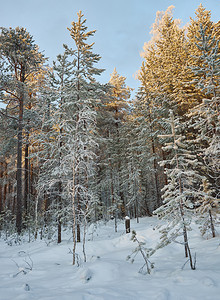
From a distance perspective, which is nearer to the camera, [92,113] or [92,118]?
[92,118]

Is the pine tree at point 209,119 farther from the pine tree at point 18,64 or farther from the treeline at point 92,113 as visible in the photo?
the pine tree at point 18,64

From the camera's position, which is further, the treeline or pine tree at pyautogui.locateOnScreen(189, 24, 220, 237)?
the treeline

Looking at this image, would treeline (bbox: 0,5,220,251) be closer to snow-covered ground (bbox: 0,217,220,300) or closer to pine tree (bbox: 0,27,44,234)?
pine tree (bbox: 0,27,44,234)

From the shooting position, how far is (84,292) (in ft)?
10.7

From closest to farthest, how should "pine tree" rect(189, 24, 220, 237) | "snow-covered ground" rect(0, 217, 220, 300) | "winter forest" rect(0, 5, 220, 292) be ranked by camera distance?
"snow-covered ground" rect(0, 217, 220, 300) → "pine tree" rect(189, 24, 220, 237) → "winter forest" rect(0, 5, 220, 292)

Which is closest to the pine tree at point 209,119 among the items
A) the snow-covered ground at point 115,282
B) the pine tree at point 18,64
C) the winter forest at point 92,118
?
the winter forest at point 92,118

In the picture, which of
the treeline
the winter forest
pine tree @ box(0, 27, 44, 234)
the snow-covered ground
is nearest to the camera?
the snow-covered ground

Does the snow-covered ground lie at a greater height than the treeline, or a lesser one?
lesser

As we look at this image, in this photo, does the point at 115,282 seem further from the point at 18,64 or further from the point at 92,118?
the point at 18,64

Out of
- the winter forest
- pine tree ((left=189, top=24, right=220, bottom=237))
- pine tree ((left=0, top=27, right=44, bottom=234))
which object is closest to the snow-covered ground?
pine tree ((left=189, top=24, right=220, bottom=237))

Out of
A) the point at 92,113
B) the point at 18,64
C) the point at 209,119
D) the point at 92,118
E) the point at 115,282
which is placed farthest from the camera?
the point at 18,64

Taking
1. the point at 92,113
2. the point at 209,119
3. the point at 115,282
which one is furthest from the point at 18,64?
the point at 115,282

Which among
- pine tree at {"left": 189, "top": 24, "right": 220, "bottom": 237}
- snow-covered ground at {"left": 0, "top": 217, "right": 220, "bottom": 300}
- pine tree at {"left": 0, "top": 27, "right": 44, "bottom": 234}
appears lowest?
snow-covered ground at {"left": 0, "top": 217, "right": 220, "bottom": 300}

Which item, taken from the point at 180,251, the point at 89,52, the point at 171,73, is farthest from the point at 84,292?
the point at 171,73
